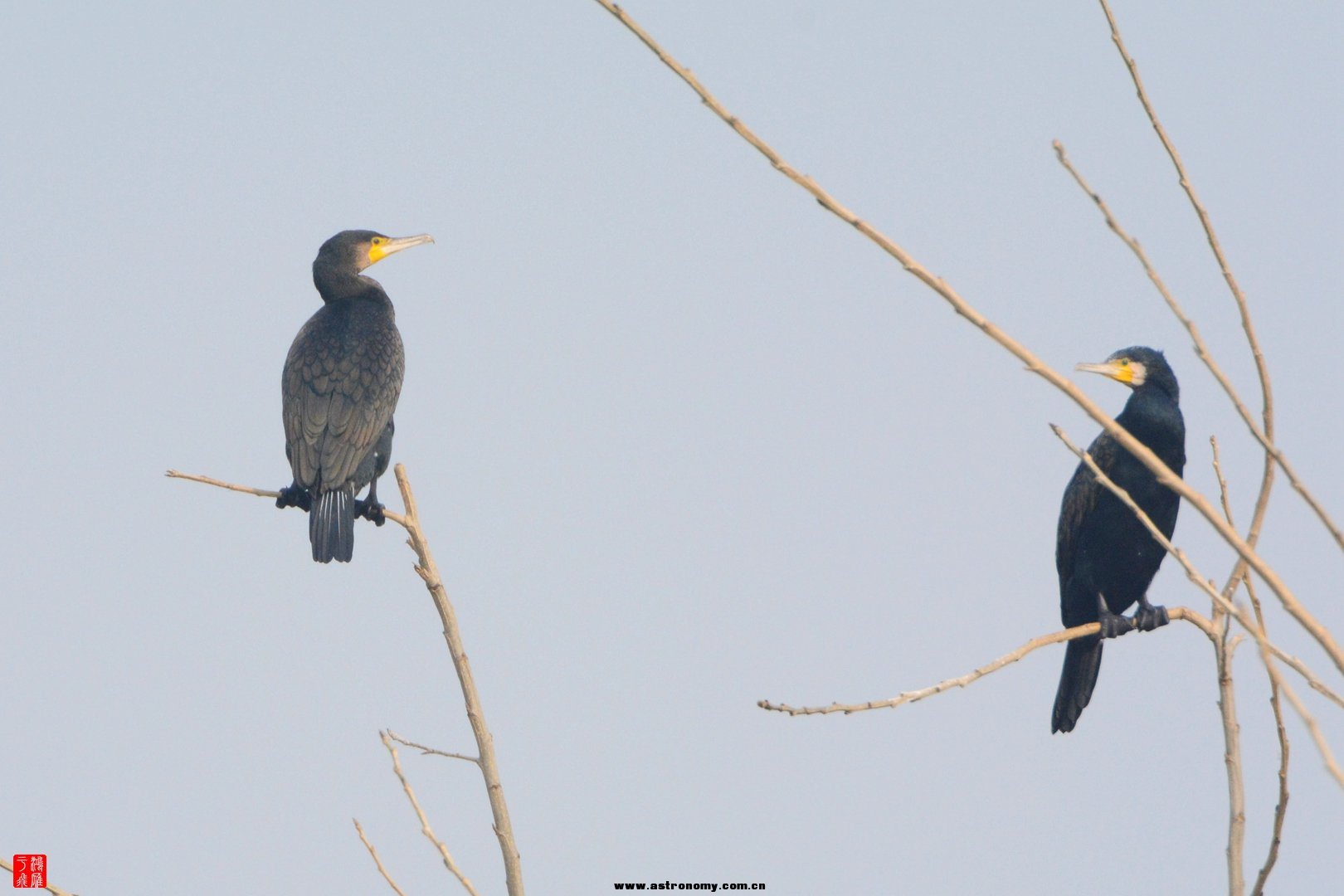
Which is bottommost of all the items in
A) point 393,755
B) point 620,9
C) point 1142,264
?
point 393,755

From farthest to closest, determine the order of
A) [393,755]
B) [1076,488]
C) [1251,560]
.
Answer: [1076,488] → [393,755] → [1251,560]

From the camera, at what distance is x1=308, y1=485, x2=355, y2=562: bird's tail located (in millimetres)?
5770

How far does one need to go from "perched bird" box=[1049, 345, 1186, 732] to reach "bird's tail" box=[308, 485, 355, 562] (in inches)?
119

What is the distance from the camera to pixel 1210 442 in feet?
9.77

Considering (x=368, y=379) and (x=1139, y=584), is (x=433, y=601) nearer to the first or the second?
(x=368, y=379)

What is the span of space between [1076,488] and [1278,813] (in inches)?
143

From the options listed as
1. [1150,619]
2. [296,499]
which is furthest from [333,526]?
[1150,619]

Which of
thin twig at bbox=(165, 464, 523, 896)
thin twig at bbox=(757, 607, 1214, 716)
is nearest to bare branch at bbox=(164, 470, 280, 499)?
thin twig at bbox=(165, 464, 523, 896)

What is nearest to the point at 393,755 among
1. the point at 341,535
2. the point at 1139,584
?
the point at 341,535

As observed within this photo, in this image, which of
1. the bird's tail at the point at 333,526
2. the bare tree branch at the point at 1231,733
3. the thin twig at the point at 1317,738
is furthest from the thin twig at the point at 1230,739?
the bird's tail at the point at 333,526

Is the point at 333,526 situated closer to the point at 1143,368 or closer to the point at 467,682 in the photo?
the point at 467,682

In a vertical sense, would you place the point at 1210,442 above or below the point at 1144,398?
below

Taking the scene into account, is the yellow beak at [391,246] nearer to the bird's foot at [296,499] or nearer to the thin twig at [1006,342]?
the bird's foot at [296,499]

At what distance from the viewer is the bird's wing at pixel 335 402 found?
19.7ft
